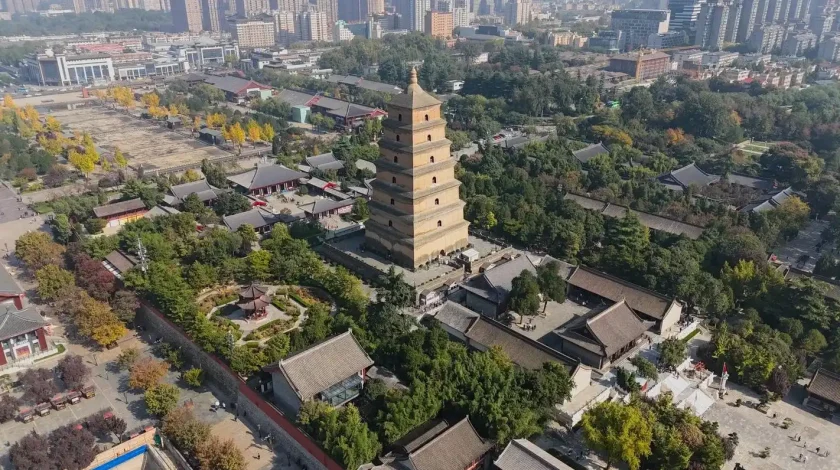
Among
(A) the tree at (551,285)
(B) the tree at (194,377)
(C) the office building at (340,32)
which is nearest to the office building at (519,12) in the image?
(C) the office building at (340,32)

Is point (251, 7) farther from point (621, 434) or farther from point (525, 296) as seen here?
point (621, 434)

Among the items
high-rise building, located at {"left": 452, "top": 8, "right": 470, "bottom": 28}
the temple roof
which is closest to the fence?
the temple roof

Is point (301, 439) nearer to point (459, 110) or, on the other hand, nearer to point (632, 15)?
point (459, 110)

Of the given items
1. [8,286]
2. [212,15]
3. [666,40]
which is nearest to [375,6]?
[212,15]

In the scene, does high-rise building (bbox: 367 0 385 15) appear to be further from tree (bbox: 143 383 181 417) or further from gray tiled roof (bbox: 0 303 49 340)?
tree (bbox: 143 383 181 417)

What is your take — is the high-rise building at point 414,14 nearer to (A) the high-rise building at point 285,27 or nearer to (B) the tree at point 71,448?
(A) the high-rise building at point 285,27

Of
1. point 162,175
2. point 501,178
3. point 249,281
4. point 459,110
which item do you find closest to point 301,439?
point 249,281
